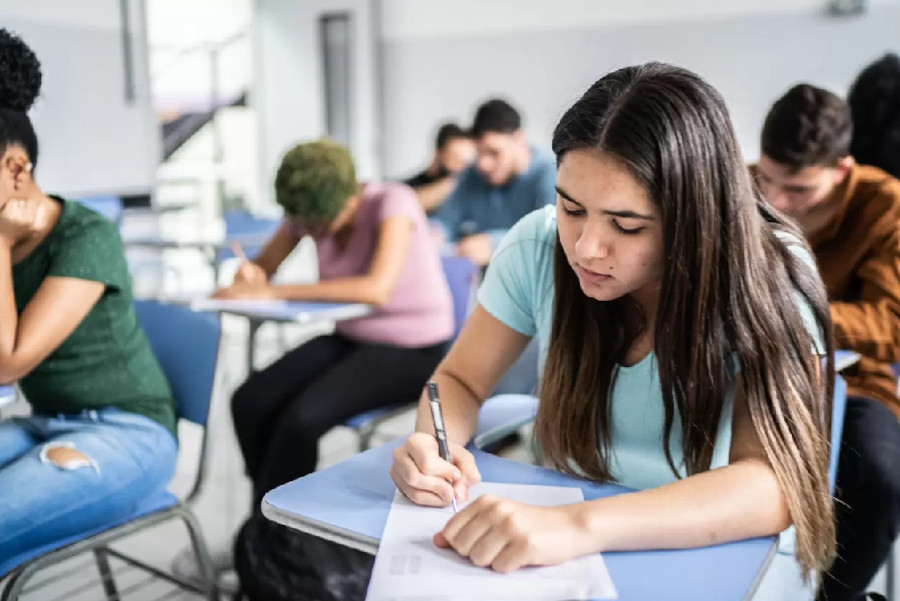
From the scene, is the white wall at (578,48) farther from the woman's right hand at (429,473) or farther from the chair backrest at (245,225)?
the woman's right hand at (429,473)

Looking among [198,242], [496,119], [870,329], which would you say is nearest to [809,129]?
[870,329]

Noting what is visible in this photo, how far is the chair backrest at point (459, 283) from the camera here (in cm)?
238

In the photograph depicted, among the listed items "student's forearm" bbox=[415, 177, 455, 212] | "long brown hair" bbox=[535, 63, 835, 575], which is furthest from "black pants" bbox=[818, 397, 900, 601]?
"student's forearm" bbox=[415, 177, 455, 212]

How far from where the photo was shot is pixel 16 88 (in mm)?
1278

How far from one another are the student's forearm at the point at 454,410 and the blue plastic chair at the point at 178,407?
51 cm

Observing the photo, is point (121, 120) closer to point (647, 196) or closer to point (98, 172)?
point (98, 172)

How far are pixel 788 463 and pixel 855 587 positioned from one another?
63 cm

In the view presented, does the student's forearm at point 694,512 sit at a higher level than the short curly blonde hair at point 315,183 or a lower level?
lower

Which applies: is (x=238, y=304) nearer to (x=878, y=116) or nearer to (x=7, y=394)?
(x=7, y=394)

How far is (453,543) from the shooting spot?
0.79m

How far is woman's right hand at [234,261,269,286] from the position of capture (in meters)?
2.28

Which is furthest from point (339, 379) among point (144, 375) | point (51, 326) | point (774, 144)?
point (774, 144)

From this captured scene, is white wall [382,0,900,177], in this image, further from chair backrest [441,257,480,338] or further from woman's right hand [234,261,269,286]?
woman's right hand [234,261,269,286]

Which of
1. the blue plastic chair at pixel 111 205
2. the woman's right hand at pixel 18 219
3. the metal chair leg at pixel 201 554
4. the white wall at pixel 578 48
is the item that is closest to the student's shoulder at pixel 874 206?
the metal chair leg at pixel 201 554
